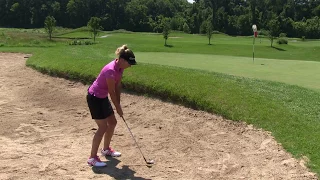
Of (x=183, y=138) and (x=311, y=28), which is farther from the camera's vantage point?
(x=311, y=28)

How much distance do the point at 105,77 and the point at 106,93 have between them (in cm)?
31

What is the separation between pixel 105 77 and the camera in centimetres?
639

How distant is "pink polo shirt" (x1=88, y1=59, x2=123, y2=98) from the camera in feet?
20.6

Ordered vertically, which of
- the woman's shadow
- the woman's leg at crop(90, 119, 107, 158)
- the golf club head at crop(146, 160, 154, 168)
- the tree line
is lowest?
the woman's shadow

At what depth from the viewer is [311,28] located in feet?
293

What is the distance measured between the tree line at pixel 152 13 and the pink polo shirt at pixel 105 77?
326ft

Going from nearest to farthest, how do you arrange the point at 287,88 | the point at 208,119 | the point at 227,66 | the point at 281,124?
1. the point at 281,124
2. the point at 208,119
3. the point at 287,88
4. the point at 227,66

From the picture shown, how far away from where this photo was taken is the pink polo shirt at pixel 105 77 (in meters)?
6.29

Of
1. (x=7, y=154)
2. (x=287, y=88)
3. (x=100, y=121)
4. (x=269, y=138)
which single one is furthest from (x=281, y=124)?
(x=7, y=154)

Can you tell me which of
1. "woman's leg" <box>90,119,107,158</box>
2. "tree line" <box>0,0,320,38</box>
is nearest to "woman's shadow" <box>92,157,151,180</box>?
"woman's leg" <box>90,119,107,158</box>

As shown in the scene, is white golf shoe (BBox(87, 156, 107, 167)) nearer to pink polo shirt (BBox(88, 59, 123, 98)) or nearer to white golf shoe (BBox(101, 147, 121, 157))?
white golf shoe (BBox(101, 147, 121, 157))

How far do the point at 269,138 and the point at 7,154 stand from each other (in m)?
4.75

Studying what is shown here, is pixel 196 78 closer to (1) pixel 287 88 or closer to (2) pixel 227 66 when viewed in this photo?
(1) pixel 287 88

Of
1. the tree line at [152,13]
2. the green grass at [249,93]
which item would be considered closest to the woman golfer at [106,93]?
the green grass at [249,93]
